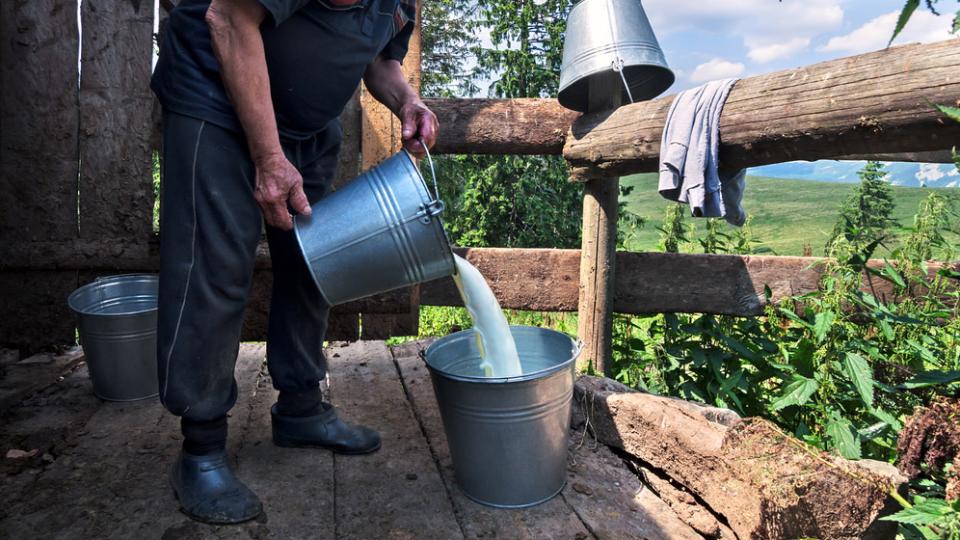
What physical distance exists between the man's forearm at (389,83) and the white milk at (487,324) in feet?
2.20

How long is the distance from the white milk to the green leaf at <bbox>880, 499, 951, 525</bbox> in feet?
3.14

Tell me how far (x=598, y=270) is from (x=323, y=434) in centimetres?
147

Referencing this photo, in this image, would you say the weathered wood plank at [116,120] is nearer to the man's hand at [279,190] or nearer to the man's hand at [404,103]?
the man's hand at [404,103]

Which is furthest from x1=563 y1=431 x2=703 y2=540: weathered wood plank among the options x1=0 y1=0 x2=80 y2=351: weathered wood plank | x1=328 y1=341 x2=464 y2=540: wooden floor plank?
x1=0 y1=0 x2=80 y2=351: weathered wood plank

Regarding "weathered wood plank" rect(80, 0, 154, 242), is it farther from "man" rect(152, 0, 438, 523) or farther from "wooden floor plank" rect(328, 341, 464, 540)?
"man" rect(152, 0, 438, 523)

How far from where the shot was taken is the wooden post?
10.3ft

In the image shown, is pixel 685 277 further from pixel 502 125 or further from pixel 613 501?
pixel 613 501

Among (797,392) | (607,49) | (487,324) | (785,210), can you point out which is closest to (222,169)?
(487,324)

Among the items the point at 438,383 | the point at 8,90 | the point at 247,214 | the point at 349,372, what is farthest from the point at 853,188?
the point at 8,90

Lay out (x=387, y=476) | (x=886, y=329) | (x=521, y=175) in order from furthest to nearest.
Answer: (x=521, y=175)
(x=886, y=329)
(x=387, y=476)

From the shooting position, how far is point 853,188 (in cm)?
543

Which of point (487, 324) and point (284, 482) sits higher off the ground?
point (487, 324)

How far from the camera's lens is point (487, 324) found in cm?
198

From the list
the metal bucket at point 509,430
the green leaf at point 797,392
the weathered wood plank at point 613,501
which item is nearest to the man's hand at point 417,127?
the metal bucket at point 509,430
